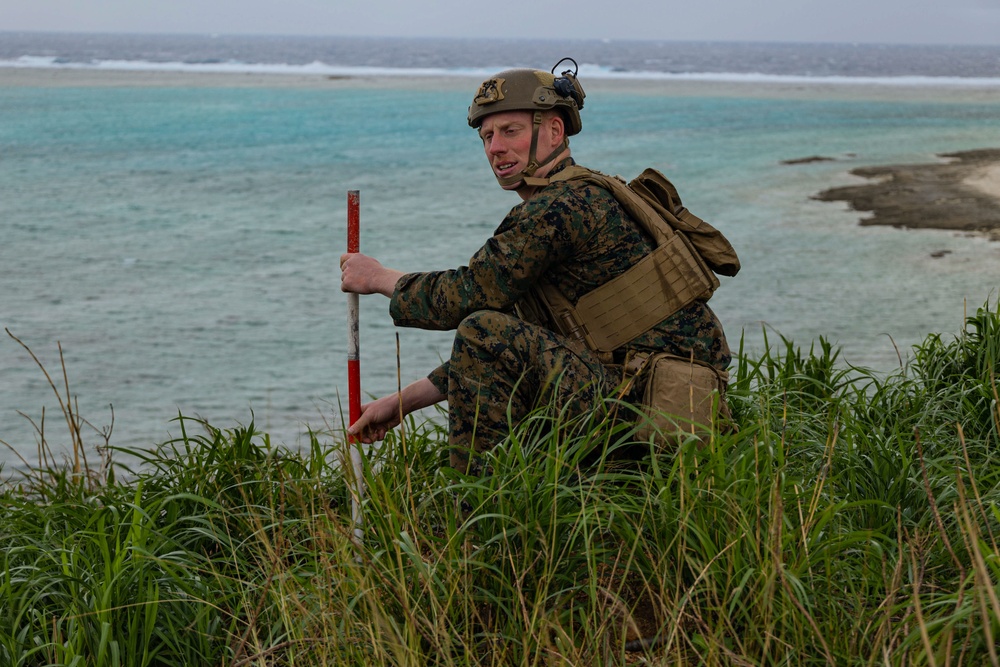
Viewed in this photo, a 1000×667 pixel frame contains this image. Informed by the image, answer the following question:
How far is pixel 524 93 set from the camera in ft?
12.0

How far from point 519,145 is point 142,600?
181cm

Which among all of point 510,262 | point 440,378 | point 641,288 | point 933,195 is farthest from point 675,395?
point 933,195

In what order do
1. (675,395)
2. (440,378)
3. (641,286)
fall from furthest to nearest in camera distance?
(440,378) < (641,286) < (675,395)

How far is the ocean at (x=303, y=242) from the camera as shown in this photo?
795cm

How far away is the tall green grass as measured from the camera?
2688 millimetres

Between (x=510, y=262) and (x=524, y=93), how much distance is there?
0.58m

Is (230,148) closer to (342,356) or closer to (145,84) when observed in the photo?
(342,356)

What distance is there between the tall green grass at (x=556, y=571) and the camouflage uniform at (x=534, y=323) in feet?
0.38

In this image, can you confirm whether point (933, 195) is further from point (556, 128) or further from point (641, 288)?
point (641, 288)

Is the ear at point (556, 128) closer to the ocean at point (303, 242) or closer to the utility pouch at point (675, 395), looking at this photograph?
the utility pouch at point (675, 395)

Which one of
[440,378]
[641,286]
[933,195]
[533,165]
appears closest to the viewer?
[641,286]

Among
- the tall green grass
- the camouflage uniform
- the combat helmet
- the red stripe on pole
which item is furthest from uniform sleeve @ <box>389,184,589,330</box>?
the tall green grass

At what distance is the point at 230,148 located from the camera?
22906mm

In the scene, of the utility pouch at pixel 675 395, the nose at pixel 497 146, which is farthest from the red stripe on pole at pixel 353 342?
the utility pouch at pixel 675 395
